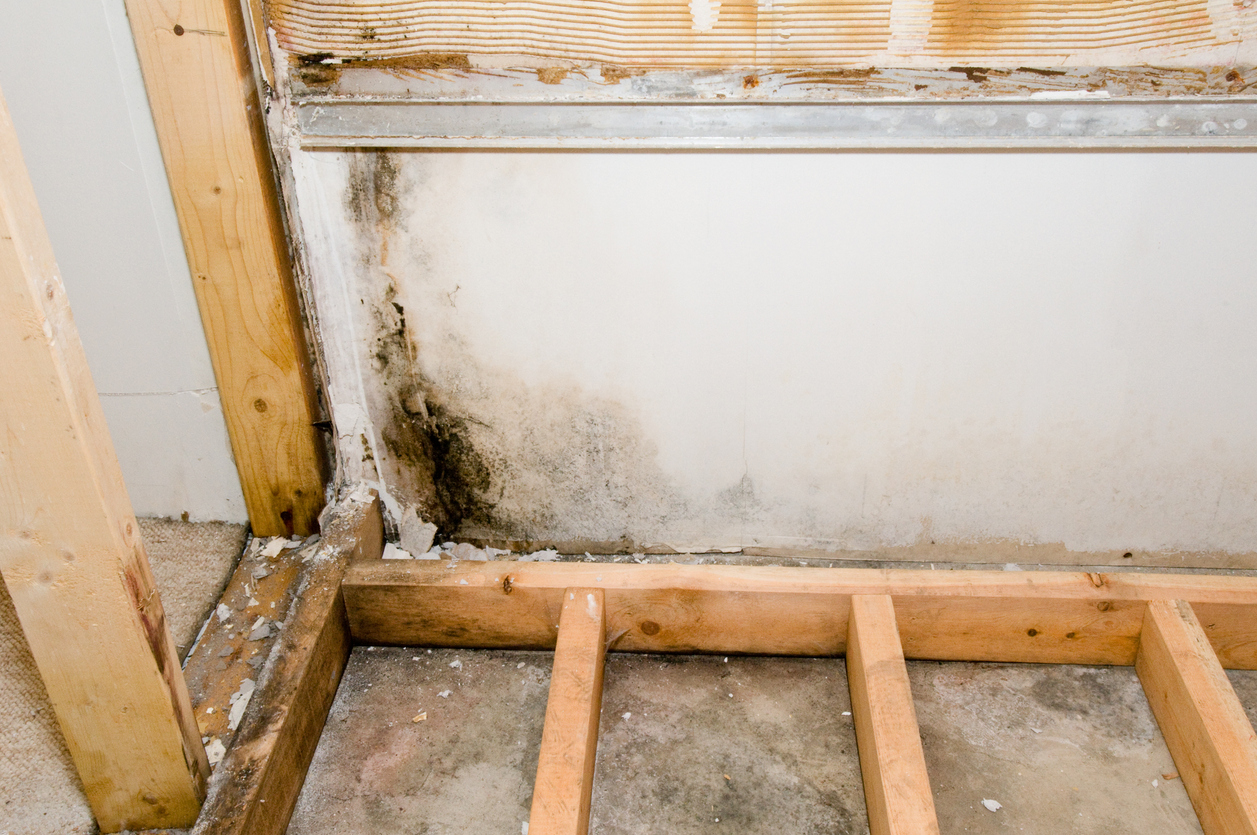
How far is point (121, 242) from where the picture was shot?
1.69 m

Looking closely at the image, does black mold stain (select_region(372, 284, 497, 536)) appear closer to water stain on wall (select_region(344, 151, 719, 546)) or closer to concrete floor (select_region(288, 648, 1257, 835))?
water stain on wall (select_region(344, 151, 719, 546))

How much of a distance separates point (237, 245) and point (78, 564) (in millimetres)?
752

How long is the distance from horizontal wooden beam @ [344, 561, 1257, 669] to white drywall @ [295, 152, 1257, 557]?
34 centimetres

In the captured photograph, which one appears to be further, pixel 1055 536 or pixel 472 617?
pixel 1055 536

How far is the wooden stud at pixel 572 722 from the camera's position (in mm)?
1294

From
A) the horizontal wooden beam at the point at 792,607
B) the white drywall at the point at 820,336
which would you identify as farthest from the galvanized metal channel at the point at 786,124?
the horizontal wooden beam at the point at 792,607

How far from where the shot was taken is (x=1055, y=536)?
2.00 metres

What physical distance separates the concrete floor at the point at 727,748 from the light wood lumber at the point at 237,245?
0.49 meters

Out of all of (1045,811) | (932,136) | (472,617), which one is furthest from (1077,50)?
(472,617)

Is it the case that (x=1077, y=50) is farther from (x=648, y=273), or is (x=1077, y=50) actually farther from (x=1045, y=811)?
(x=1045, y=811)

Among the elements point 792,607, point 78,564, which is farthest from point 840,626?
point 78,564

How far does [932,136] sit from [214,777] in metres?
1.68

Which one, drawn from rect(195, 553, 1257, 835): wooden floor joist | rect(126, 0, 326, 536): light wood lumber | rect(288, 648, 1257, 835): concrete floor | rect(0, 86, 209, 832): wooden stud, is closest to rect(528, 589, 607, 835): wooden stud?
rect(195, 553, 1257, 835): wooden floor joist

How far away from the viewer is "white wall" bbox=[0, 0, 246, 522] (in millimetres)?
1518
